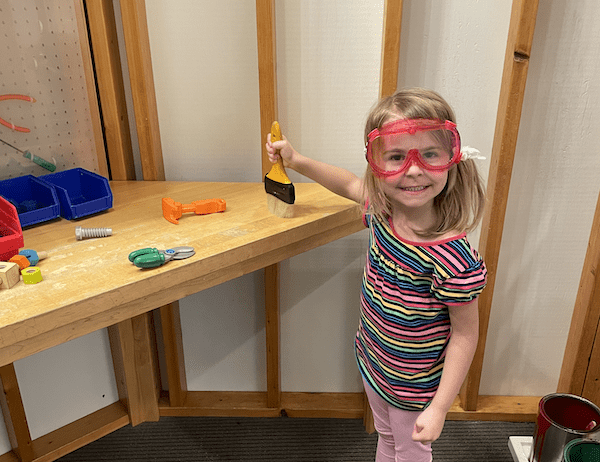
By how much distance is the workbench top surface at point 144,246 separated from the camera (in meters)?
0.80

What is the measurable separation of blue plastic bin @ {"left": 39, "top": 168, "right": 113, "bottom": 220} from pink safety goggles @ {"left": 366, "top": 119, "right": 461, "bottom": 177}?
0.62m

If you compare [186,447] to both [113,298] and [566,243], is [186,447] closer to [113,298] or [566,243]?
[113,298]

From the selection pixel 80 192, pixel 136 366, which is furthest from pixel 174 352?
pixel 80 192

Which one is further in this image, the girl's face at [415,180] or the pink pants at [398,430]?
the pink pants at [398,430]

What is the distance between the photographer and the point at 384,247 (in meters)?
0.99

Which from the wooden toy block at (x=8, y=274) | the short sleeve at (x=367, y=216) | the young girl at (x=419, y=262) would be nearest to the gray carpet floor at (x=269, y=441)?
the young girl at (x=419, y=262)

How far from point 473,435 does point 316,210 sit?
97cm

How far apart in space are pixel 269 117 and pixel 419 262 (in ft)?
1.96

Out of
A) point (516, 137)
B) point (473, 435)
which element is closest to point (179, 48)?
point (516, 137)

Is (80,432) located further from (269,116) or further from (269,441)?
(269,116)

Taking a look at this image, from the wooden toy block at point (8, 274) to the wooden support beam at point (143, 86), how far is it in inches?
22.5

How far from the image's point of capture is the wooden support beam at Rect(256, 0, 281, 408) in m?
1.20

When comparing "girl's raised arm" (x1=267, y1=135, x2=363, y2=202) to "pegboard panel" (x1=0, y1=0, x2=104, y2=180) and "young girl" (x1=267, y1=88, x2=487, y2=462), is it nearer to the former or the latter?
"young girl" (x1=267, y1=88, x2=487, y2=462)

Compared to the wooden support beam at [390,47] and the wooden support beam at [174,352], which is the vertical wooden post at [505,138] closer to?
the wooden support beam at [390,47]
